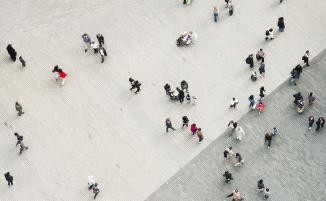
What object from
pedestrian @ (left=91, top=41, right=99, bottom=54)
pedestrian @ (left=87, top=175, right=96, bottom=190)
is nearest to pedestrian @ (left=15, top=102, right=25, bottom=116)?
pedestrian @ (left=91, top=41, right=99, bottom=54)

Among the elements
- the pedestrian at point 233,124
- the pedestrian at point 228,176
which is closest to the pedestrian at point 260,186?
the pedestrian at point 228,176

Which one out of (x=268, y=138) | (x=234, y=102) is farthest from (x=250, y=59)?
(x=268, y=138)

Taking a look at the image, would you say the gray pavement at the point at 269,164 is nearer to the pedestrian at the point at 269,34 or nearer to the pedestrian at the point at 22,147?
the pedestrian at the point at 269,34

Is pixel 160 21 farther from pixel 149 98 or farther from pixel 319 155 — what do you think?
pixel 319 155

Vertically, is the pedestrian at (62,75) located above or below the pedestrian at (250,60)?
above

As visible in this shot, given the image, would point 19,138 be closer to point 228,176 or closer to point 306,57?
point 228,176
